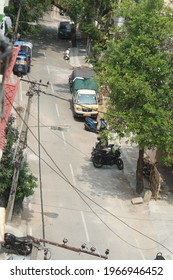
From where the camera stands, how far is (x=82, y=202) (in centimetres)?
2984

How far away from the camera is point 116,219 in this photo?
28.5 m

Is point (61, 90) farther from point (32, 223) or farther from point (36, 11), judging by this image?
point (32, 223)

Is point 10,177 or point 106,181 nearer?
point 10,177

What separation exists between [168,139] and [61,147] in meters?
9.22

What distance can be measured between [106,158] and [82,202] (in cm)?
456

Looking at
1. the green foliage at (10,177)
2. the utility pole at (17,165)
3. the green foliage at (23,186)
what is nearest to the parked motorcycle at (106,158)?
the green foliage at (10,177)

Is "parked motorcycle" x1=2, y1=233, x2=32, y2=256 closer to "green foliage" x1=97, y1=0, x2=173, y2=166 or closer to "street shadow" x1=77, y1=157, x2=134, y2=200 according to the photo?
"street shadow" x1=77, y1=157, x2=134, y2=200

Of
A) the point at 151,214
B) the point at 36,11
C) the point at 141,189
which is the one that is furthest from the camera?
the point at 36,11

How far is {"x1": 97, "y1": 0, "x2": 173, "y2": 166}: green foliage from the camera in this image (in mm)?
28391

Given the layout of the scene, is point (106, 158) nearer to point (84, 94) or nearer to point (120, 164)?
point (120, 164)

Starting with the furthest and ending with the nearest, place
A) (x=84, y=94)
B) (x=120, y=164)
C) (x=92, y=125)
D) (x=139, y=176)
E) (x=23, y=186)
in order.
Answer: (x=84, y=94), (x=92, y=125), (x=120, y=164), (x=139, y=176), (x=23, y=186)

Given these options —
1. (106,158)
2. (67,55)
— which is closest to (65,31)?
→ (67,55)

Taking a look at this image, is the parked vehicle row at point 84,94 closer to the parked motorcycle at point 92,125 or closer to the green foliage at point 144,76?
the parked motorcycle at point 92,125

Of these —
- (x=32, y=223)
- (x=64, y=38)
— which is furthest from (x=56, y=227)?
(x=64, y=38)
